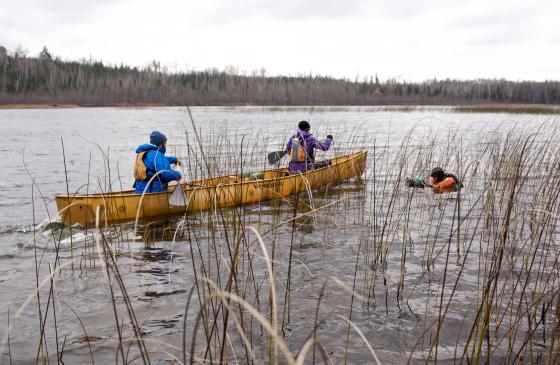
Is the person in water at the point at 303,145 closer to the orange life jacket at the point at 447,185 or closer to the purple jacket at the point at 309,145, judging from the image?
the purple jacket at the point at 309,145

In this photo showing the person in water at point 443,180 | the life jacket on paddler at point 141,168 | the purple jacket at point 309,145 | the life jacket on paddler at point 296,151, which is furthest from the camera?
the life jacket on paddler at point 296,151

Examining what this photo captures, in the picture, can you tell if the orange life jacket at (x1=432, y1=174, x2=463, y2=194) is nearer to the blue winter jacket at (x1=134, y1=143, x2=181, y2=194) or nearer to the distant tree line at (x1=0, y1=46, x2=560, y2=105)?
the blue winter jacket at (x1=134, y1=143, x2=181, y2=194)

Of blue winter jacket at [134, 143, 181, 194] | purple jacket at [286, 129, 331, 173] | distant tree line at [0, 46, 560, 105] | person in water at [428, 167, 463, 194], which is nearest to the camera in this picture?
blue winter jacket at [134, 143, 181, 194]

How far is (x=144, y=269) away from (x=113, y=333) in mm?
1517

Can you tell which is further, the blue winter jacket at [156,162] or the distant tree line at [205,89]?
the distant tree line at [205,89]

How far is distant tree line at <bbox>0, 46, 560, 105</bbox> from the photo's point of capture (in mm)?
60250

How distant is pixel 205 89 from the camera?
77.4 m

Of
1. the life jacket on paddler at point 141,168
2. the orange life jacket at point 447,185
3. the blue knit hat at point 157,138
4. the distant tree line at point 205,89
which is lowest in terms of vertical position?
the orange life jacket at point 447,185

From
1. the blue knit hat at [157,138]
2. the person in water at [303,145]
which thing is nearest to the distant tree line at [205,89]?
the person in water at [303,145]

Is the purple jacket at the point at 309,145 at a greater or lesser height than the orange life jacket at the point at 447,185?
greater

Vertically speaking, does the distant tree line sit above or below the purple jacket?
above

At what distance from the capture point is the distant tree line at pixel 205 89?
60.2 meters

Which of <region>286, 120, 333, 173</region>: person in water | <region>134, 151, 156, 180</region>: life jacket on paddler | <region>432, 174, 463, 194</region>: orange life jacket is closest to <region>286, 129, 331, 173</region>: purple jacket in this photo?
<region>286, 120, 333, 173</region>: person in water

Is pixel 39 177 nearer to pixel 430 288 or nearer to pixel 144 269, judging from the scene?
pixel 144 269
